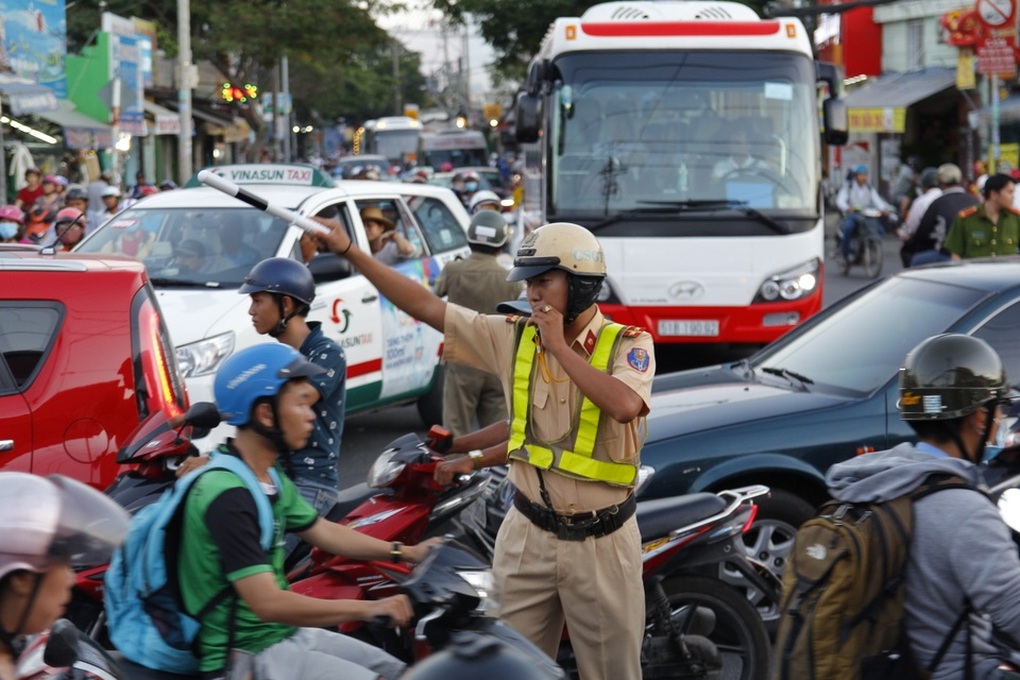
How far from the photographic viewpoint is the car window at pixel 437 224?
10.8 m

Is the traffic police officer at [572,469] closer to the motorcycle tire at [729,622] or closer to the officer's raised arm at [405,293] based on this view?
the officer's raised arm at [405,293]

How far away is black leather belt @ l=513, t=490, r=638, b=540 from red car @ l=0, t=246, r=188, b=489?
2.12 metres

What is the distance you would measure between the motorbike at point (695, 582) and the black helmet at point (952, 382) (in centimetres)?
184

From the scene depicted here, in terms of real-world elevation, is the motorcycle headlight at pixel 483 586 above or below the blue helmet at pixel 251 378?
below

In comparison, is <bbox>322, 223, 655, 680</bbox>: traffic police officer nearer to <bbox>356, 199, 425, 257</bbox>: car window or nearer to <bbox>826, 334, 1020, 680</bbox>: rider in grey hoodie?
<bbox>826, 334, 1020, 680</bbox>: rider in grey hoodie

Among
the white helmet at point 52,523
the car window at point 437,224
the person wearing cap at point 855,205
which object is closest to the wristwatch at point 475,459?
the white helmet at point 52,523

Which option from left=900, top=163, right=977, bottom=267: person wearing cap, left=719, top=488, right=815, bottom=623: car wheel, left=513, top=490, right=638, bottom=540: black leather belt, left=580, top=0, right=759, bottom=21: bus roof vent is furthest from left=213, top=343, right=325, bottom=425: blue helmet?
left=900, top=163, right=977, bottom=267: person wearing cap

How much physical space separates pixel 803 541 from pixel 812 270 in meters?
8.41

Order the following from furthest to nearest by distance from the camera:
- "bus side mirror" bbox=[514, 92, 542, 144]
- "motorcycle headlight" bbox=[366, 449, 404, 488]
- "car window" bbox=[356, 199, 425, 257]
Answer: "bus side mirror" bbox=[514, 92, 542, 144]
"car window" bbox=[356, 199, 425, 257]
"motorcycle headlight" bbox=[366, 449, 404, 488]

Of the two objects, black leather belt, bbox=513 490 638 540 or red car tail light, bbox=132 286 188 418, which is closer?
black leather belt, bbox=513 490 638 540

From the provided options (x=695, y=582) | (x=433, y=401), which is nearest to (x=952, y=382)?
(x=695, y=582)

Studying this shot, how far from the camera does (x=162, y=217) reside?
9.47 meters

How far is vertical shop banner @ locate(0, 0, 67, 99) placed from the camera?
16.9 meters

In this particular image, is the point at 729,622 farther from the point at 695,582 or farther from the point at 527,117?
the point at 527,117
